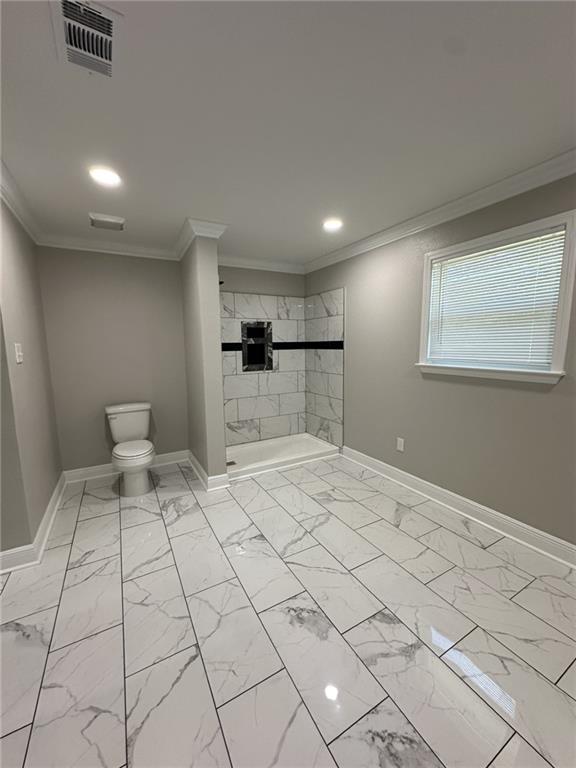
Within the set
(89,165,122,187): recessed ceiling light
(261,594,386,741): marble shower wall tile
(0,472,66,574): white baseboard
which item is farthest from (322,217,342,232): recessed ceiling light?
(0,472,66,574): white baseboard

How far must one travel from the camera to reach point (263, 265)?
12.5ft

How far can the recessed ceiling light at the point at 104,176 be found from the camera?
1.79 m

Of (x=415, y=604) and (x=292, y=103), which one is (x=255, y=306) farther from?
(x=415, y=604)

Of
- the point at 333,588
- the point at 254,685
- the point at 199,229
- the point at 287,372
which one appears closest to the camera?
the point at 254,685

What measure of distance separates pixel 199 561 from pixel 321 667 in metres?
0.97

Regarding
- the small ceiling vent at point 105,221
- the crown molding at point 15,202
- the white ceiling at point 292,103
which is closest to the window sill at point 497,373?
the white ceiling at point 292,103

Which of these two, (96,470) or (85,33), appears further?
(96,470)

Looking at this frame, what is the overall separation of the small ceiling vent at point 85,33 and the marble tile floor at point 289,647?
2.40m

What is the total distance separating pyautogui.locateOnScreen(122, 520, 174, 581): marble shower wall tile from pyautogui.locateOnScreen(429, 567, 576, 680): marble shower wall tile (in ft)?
5.47

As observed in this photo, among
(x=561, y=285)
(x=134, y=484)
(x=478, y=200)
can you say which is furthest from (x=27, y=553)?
(x=478, y=200)

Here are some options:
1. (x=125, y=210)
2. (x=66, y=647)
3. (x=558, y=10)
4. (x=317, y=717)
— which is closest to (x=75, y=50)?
(x=125, y=210)

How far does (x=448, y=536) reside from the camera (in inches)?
85.8

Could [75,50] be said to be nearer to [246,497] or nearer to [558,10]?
[558,10]

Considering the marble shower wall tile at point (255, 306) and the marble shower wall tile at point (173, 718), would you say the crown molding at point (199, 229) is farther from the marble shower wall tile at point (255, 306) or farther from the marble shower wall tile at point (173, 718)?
the marble shower wall tile at point (173, 718)
